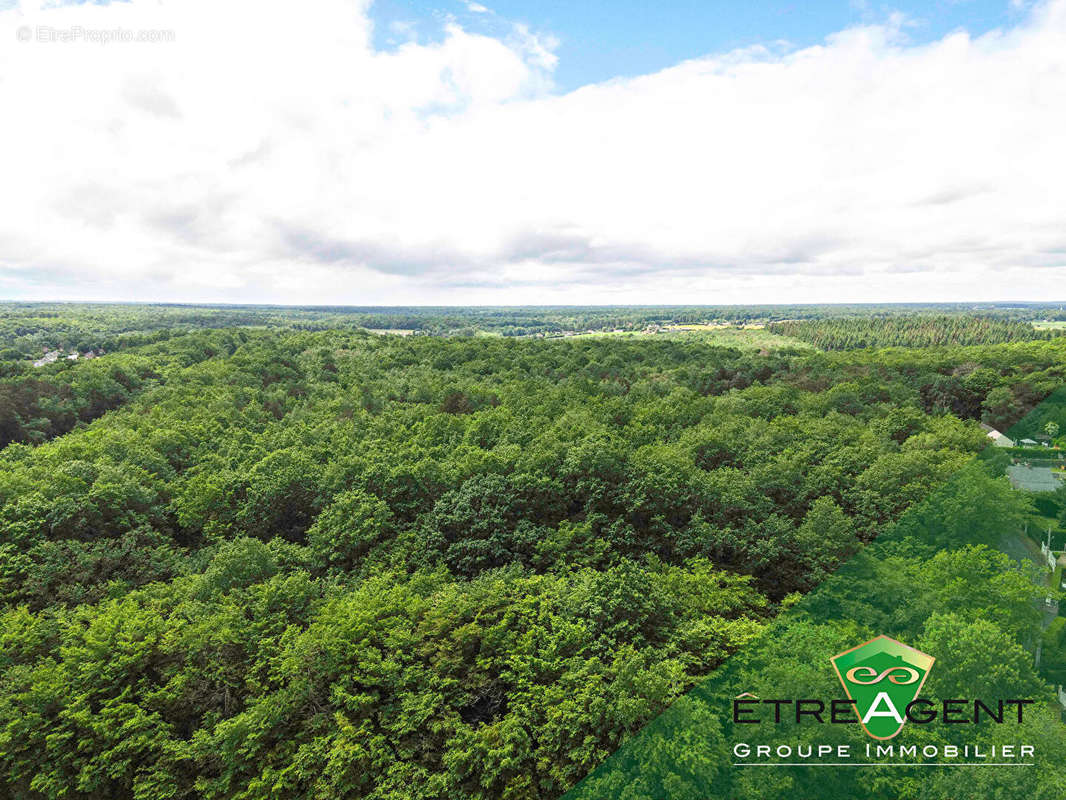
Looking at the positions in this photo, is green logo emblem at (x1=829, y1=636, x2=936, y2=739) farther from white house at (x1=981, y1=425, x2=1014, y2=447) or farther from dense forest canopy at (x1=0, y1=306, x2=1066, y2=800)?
white house at (x1=981, y1=425, x2=1014, y2=447)

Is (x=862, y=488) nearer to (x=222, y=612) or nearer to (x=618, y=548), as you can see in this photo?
(x=618, y=548)

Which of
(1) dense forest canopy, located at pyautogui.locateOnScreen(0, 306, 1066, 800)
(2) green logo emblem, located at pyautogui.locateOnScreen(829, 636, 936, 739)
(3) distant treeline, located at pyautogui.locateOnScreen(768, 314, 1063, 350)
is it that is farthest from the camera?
(3) distant treeline, located at pyautogui.locateOnScreen(768, 314, 1063, 350)

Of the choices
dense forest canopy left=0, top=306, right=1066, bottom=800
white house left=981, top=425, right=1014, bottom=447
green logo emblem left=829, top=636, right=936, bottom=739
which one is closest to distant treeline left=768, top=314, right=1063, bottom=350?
white house left=981, top=425, right=1014, bottom=447

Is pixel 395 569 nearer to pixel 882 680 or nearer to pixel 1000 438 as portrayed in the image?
pixel 882 680

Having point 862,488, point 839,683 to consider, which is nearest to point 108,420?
point 839,683

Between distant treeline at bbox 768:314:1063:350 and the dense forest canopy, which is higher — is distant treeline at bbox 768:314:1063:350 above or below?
above

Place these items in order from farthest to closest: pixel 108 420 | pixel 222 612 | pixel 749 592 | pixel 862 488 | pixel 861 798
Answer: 1. pixel 108 420
2. pixel 862 488
3. pixel 749 592
4. pixel 222 612
5. pixel 861 798

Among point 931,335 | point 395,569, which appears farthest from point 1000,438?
point 931,335

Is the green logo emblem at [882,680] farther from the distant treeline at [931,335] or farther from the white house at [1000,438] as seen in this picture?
the distant treeline at [931,335]
